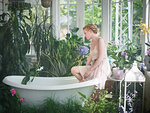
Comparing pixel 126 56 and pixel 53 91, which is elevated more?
pixel 126 56

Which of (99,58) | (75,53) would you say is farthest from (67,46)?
(99,58)

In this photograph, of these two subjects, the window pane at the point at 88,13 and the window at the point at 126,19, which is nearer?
the window at the point at 126,19

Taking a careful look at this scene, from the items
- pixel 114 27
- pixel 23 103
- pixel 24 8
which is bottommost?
pixel 23 103

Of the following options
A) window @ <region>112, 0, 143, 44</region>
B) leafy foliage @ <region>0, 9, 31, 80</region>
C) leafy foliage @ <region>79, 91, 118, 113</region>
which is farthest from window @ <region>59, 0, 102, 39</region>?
leafy foliage @ <region>79, 91, 118, 113</region>

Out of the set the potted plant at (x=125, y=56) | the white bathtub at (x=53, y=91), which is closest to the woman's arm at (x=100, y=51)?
the white bathtub at (x=53, y=91)

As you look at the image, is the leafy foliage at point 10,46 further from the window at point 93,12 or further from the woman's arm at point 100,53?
the window at point 93,12

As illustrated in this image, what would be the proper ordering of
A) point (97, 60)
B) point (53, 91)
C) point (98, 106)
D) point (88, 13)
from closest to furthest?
1. point (98, 106)
2. point (53, 91)
3. point (97, 60)
4. point (88, 13)

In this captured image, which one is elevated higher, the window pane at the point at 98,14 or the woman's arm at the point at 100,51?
the window pane at the point at 98,14

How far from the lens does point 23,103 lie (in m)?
3.66

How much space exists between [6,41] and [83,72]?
1618 millimetres

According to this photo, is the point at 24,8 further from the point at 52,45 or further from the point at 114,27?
the point at 114,27

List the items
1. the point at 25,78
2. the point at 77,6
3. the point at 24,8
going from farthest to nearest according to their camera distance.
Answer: the point at 77,6 → the point at 24,8 → the point at 25,78

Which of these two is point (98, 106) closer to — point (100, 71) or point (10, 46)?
point (100, 71)

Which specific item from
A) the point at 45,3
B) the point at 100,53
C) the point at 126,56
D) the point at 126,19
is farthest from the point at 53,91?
the point at 45,3
